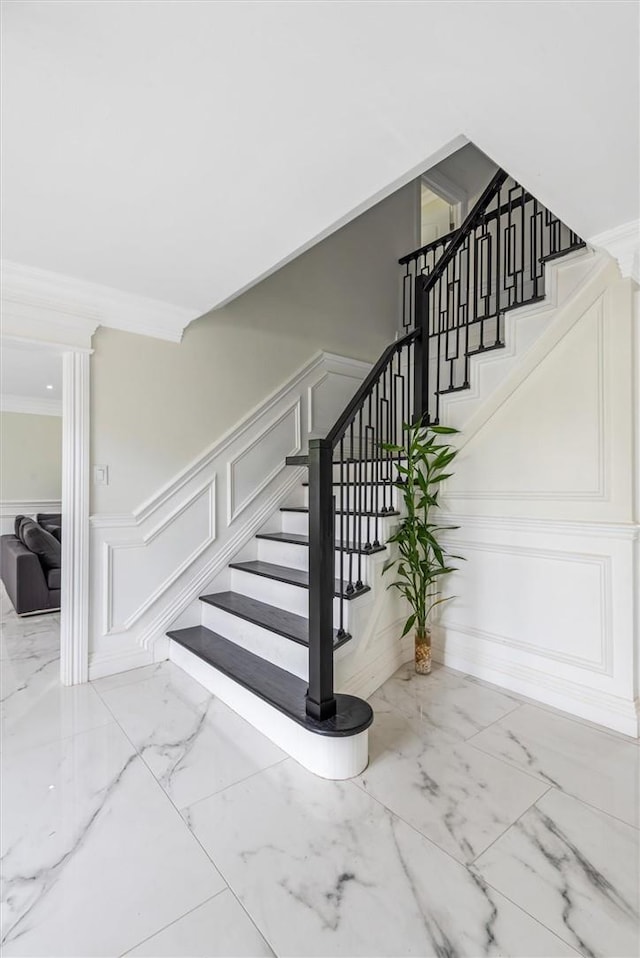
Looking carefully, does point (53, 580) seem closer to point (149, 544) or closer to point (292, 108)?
point (149, 544)

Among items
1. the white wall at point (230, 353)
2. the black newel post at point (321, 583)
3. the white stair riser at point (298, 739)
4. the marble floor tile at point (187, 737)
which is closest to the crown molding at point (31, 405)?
the white wall at point (230, 353)

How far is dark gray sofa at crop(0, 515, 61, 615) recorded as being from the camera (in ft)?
13.3

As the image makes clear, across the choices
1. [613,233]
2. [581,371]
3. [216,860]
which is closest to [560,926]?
[216,860]

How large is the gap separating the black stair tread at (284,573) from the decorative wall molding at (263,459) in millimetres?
351

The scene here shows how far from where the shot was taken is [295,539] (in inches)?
126

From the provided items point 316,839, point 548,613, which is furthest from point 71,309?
point 548,613

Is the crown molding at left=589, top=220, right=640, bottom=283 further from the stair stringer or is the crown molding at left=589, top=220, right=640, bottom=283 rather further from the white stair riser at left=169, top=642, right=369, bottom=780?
the white stair riser at left=169, top=642, right=369, bottom=780

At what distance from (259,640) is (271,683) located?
0.40 meters

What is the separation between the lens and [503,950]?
1.12 meters

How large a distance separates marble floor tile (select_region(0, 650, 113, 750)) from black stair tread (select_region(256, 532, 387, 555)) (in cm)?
140

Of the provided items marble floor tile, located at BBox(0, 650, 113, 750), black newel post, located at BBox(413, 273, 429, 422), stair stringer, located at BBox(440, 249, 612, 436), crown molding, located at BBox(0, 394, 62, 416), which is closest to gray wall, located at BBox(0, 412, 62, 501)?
crown molding, located at BBox(0, 394, 62, 416)

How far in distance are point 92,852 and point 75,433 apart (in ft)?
6.67

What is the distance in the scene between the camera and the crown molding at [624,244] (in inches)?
73.9

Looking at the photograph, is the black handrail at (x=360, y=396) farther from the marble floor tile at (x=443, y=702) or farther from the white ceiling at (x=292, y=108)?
the marble floor tile at (x=443, y=702)
